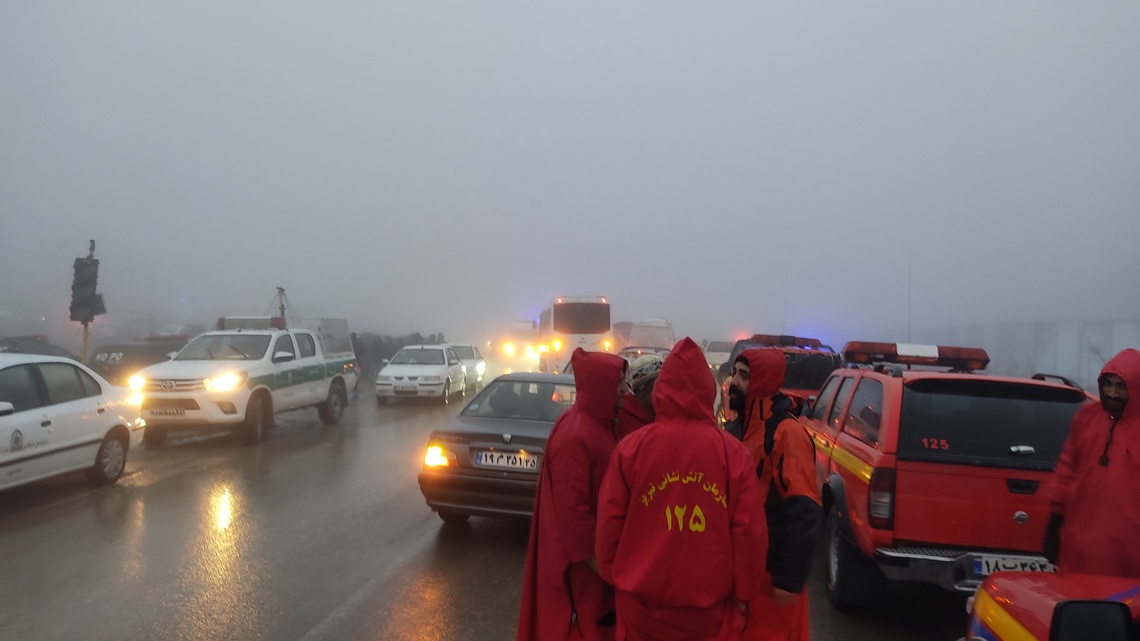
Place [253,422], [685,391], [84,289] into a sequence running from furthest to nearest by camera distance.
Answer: [84,289] → [253,422] → [685,391]

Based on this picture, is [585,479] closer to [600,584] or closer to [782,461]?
[600,584]

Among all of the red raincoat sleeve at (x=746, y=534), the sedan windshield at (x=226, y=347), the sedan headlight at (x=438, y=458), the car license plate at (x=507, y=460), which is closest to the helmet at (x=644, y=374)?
the red raincoat sleeve at (x=746, y=534)

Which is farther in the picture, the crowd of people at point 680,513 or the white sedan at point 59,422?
the white sedan at point 59,422

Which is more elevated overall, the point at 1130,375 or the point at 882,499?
the point at 1130,375

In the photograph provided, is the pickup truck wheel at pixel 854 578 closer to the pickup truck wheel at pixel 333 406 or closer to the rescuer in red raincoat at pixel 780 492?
the rescuer in red raincoat at pixel 780 492

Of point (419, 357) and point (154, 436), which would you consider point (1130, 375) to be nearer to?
point (154, 436)

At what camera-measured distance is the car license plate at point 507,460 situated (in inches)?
262

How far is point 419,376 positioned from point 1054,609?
17588 mm

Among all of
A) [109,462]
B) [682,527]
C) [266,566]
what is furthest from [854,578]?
[109,462]

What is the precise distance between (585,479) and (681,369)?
1.92 feet

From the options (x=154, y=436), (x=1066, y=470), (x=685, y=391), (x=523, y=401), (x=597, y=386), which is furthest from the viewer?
(x=154, y=436)

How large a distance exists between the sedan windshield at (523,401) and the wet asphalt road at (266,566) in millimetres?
1108

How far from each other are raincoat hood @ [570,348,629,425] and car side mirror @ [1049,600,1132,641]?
1584mm

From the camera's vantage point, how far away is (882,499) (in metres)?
4.61
